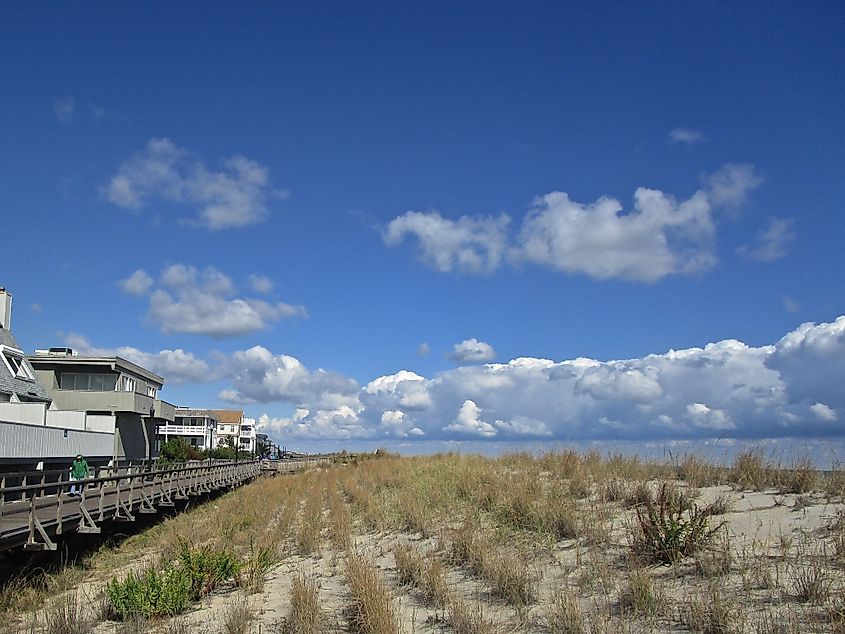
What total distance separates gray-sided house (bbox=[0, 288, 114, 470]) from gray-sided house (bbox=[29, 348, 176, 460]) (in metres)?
1.35

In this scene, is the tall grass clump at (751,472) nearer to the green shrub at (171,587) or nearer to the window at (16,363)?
the green shrub at (171,587)

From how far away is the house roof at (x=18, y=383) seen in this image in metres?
41.4

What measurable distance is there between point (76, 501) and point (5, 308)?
3644cm

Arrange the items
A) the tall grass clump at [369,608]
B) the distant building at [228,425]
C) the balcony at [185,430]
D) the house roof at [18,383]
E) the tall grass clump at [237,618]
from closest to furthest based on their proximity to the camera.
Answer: the tall grass clump at [369,608]
the tall grass clump at [237,618]
the house roof at [18,383]
the balcony at [185,430]
the distant building at [228,425]

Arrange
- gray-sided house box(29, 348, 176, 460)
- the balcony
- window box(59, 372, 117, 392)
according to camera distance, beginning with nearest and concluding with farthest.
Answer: gray-sided house box(29, 348, 176, 460) → window box(59, 372, 117, 392) → the balcony

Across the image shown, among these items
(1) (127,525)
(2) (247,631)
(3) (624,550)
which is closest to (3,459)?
(1) (127,525)

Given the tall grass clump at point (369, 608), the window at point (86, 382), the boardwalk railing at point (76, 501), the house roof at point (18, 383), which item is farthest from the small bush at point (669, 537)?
the window at point (86, 382)

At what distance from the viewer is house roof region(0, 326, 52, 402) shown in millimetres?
41416

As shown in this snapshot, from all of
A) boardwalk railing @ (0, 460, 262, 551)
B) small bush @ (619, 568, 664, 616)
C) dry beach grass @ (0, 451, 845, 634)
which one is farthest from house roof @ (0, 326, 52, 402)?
small bush @ (619, 568, 664, 616)

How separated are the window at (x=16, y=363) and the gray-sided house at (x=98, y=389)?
462 cm

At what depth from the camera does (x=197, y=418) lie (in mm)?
Result: 126062

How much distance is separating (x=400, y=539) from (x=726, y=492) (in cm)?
581

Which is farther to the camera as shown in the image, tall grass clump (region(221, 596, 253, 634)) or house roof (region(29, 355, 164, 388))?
house roof (region(29, 355, 164, 388))

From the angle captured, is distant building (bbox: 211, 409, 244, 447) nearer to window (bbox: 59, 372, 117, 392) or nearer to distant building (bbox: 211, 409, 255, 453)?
distant building (bbox: 211, 409, 255, 453)
